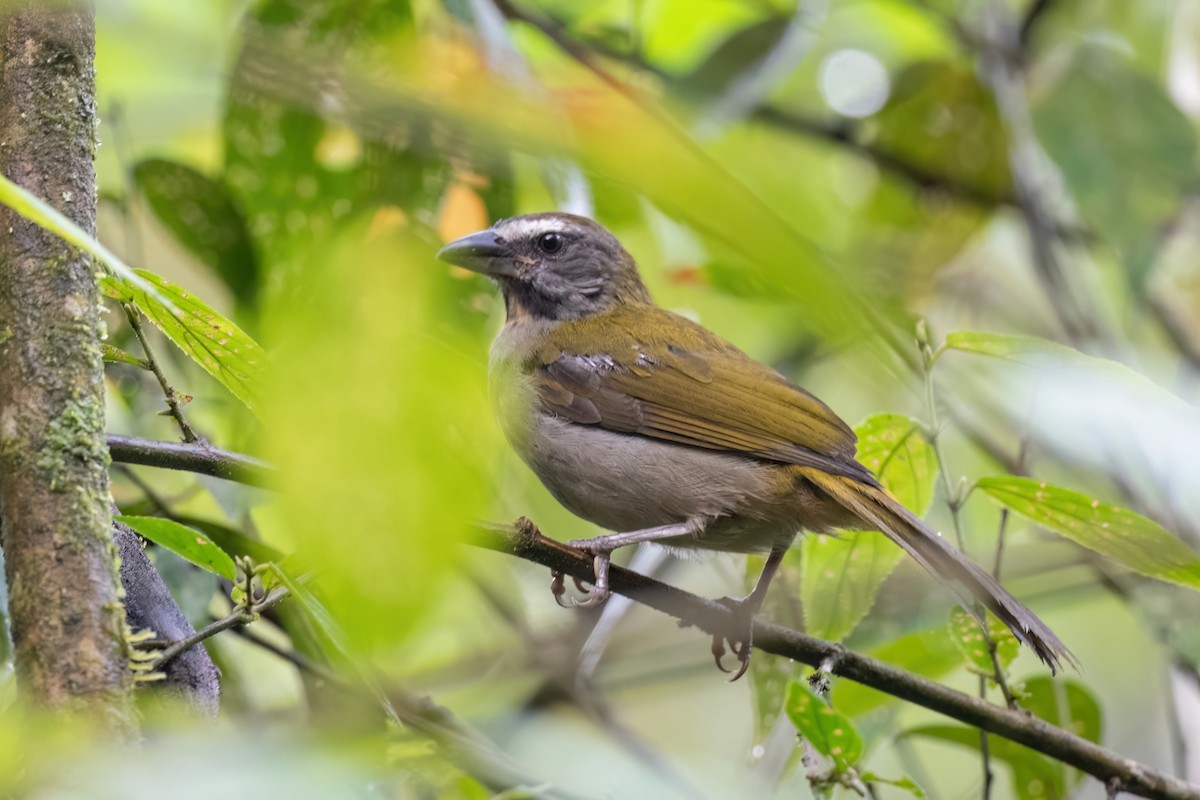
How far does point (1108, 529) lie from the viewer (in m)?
2.16

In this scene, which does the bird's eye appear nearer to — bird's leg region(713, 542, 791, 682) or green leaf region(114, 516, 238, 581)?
bird's leg region(713, 542, 791, 682)

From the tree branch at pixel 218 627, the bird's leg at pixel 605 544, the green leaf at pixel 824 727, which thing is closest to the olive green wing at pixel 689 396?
the bird's leg at pixel 605 544

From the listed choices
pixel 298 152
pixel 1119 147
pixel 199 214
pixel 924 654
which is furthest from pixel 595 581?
pixel 1119 147

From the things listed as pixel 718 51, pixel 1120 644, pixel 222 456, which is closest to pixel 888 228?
pixel 718 51

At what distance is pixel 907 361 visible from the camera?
1.02m

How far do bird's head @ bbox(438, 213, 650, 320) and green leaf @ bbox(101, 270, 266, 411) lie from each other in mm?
2294

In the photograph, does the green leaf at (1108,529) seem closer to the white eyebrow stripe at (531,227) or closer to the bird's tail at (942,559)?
the bird's tail at (942,559)

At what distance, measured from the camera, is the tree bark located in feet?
3.88

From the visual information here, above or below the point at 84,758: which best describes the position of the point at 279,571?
above

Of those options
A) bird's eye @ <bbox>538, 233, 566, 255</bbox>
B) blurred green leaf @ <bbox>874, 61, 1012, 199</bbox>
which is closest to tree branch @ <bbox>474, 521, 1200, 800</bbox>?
bird's eye @ <bbox>538, 233, 566, 255</bbox>

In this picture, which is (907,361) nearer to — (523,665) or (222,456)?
(222,456)

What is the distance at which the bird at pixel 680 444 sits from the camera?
10.0 ft

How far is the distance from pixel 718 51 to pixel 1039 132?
96cm

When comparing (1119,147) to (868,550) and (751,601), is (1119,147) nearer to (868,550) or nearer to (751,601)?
(868,550)
